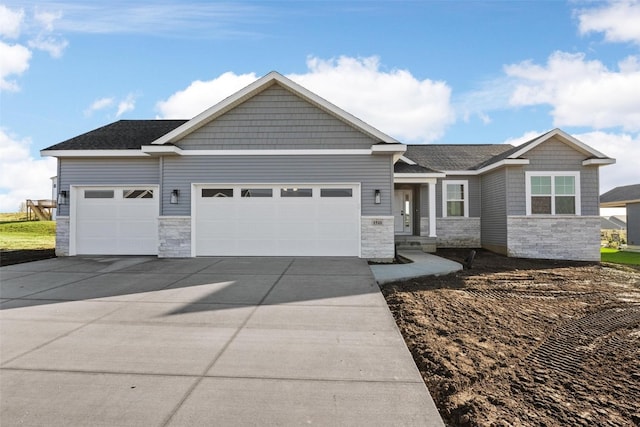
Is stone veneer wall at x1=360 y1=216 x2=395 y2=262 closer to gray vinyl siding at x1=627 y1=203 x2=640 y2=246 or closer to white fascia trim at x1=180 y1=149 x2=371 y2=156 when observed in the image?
white fascia trim at x1=180 y1=149 x2=371 y2=156

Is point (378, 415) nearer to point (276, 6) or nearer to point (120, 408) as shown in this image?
point (120, 408)

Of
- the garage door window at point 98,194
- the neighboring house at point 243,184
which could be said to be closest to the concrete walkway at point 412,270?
the neighboring house at point 243,184

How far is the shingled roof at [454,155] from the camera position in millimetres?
15750

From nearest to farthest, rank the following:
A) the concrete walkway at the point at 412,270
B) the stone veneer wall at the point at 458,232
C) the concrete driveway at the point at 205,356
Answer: the concrete driveway at the point at 205,356 < the concrete walkway at the point at 412,270 < the stone veneer wall at the point at 458,232

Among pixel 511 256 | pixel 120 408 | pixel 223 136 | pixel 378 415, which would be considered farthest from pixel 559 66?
pixel 120 408

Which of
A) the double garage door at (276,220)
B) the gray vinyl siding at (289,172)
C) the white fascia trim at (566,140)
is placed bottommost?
the double garage door at (276,220)

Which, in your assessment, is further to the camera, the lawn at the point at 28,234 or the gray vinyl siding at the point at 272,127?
the lawn at the point at 28,234

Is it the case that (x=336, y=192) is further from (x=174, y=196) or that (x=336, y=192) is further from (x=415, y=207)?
(x=415, y=207)

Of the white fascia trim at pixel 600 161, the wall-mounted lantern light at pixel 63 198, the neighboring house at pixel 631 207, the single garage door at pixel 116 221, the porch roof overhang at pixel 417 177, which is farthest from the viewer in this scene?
the neighboring house at pixel 631 207

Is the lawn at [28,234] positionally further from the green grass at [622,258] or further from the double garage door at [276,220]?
the green grass at [622,258]

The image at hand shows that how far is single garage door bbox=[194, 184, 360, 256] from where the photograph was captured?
35.1 feet

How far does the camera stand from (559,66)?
11.6m

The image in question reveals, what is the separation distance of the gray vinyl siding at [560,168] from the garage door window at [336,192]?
6.67 meters

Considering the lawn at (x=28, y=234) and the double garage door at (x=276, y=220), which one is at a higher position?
the double garage door at (x=276, y=220)
